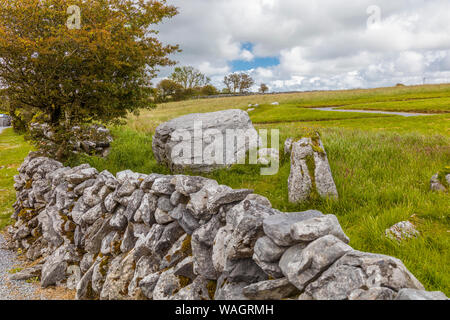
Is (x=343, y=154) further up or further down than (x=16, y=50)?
further down

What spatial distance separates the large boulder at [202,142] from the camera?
9.05 meters

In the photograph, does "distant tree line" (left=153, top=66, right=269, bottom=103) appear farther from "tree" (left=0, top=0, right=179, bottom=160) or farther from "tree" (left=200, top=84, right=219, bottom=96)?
"tree" (left=0, top=0, right=179, bottom=160)

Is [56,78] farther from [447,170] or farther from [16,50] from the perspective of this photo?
[447,170]

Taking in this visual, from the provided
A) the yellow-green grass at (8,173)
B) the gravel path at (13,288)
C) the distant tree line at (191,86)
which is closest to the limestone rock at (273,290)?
the gravel path at (13,288)

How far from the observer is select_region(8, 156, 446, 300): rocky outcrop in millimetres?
2543

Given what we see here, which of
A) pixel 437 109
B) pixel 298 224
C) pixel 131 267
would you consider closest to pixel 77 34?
pixel 131 267

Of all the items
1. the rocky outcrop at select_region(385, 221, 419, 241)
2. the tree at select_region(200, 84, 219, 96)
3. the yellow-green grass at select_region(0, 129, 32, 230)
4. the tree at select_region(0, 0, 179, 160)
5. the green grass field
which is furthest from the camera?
the tree at select_region(200, 84, 219, 96)

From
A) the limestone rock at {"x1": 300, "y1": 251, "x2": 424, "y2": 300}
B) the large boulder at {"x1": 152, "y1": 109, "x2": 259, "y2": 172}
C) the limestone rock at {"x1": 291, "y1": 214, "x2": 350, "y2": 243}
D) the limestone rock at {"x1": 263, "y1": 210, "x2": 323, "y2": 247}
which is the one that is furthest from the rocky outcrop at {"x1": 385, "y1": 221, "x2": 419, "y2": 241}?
the large boulder at {"x1": 152, "y1": 109, "x2": 259, "y2": 172}

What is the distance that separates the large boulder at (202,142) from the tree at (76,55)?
8.02ft

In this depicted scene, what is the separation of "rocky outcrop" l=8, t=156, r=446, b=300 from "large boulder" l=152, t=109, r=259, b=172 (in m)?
2.77

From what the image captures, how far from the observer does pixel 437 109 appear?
87.8 ft

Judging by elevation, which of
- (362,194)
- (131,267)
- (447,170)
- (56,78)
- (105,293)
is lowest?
(105,293)

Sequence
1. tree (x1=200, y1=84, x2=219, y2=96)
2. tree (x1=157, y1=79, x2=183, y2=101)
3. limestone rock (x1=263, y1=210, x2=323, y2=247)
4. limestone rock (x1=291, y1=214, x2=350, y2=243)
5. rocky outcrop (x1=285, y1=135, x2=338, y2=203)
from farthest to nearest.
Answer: tree (x1=200, y1=84, x2=219, y2=96)
tree (x1=157, y1=79, x2=183, y2=101)
rocky outcrop (x1=285, y1=135, x2=338, y2=203)
limestone rock (x1=263, y1=210, x2=323, y2=247)
limestone rock (x1=291, y1=214, x2=350, y2=243)
